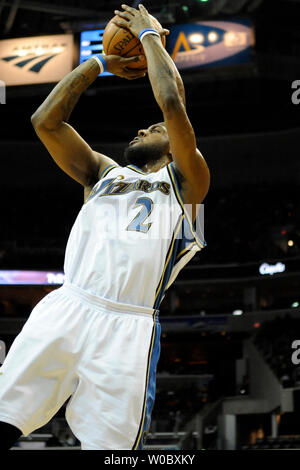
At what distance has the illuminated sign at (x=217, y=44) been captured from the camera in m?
10.8

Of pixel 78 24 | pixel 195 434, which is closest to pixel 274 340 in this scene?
pixel 195 434

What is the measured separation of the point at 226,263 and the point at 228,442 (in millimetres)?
5958

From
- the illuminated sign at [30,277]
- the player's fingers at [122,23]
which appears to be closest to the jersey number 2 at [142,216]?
the player's fingers at [122,23]

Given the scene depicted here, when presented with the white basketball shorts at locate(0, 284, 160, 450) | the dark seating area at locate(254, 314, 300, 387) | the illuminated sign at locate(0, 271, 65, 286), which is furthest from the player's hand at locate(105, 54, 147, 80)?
the illuminated sign at locate(0, 271, 65, 286)

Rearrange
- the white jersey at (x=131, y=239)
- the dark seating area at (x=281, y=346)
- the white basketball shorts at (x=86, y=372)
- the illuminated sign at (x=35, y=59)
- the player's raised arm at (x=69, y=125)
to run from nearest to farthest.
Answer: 1. the white basketball shorts at (x=86, y=372)
2. the white jersey at (x=131, y=239)
3. the player's raised arm at (x=69, y=125)
4. the illuminated sign at (x=35, y=59)
5. the dark seating area at (x=281, y=346)

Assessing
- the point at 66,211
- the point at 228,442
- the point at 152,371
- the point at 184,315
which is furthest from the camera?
the point at 66,211

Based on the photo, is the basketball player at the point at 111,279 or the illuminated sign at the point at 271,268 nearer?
the basketball player at the point at 111,279

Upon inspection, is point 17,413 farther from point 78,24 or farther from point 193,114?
point 193,114

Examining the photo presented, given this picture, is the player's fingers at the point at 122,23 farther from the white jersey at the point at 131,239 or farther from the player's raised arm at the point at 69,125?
the white jersey at the point at 131,239

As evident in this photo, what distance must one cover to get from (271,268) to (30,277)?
762 centimetres

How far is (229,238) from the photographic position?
64.3 ft

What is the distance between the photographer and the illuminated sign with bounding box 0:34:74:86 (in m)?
11.0

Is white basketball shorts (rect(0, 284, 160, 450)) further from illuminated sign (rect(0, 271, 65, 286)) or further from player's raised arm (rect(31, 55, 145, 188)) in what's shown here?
illuminated sign (rect(0, 271, 65, 286))

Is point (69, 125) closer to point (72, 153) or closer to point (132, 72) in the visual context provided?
point (72, 153)
